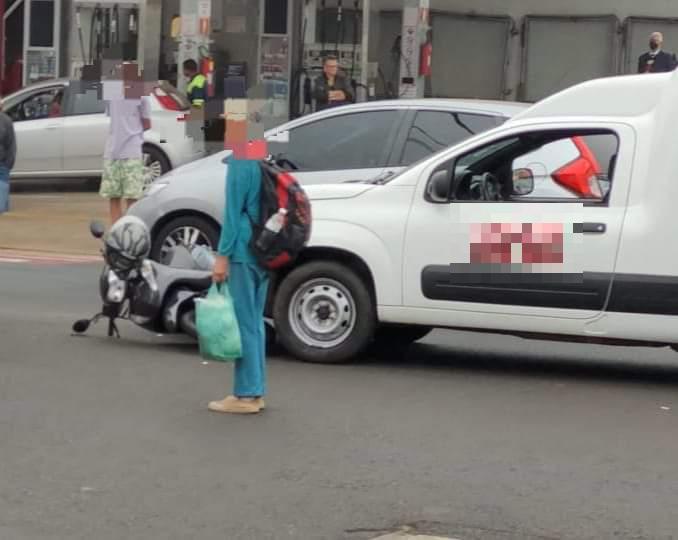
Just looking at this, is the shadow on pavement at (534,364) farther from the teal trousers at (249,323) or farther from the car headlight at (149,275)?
the teal trousers at (249,323)

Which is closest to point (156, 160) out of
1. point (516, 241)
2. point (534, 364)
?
point (534, 364)

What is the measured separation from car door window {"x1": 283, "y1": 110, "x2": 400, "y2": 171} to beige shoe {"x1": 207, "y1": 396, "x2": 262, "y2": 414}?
4.36 metres

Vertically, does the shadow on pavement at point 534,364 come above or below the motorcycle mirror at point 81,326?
below

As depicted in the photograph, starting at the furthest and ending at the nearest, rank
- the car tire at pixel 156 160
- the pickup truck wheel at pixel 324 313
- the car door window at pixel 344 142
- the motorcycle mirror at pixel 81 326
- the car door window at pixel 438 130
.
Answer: the car tire at pixel 156 160, the car door window at pixel 344 142, the car door window at pixel 438 130, the motorcycle mirror at pixel 81 326, the pickup truck wheel at pixel 324 313

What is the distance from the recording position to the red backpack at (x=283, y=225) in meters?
7.91

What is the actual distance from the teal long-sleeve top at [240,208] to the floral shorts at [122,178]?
796 centimetres

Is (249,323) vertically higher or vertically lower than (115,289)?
higher

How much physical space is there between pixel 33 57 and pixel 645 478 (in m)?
22.2

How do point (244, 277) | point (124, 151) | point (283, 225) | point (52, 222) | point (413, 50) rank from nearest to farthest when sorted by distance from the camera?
1. point (283, 225)
2. point (244, 277)
3. point (124, 151)
4. point (52, 222)
5. point (413, 50)

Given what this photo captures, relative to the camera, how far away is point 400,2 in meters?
29.4

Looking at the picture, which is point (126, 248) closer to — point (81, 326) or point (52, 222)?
point (81, 326)

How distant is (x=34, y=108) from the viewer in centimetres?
2091

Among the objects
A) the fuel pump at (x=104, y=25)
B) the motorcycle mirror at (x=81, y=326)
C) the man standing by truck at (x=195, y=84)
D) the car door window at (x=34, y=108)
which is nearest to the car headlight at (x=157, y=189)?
the motorcycle mirror at (x=81, y=326)

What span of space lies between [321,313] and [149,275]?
4.26 feet
